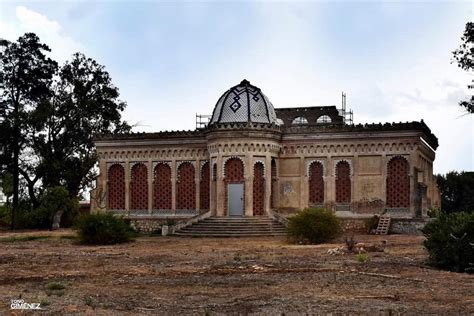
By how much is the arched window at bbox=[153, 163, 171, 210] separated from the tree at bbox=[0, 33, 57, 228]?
9531mm

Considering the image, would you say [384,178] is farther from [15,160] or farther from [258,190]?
[15,160]

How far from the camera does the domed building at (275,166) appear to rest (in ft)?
118

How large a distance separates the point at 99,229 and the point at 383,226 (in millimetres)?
14850

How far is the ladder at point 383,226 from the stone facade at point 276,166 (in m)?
1.35

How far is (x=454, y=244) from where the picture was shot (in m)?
17.2

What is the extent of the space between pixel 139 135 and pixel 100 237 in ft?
41.7

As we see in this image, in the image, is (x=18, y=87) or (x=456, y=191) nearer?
(x=18, y=87)

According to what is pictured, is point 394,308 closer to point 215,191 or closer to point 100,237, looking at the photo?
point 100,237

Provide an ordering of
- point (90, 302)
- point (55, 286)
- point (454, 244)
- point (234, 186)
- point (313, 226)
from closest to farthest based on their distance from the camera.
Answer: point (90, 302), point (55, 286), point (454, 244), point (313, 226), point (234, 186)

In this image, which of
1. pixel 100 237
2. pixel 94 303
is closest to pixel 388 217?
pixel 100 237

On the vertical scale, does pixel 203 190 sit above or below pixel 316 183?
below

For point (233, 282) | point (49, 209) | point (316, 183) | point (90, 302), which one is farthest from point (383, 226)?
point (90, 302)

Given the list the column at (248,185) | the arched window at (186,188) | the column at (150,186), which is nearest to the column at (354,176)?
the column at (248,185)

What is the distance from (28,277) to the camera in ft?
53.0
